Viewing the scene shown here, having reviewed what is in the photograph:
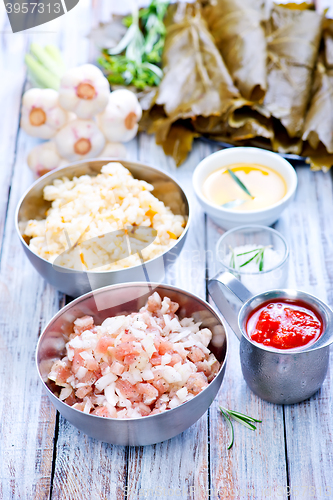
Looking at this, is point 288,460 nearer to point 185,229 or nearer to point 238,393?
point 238,393

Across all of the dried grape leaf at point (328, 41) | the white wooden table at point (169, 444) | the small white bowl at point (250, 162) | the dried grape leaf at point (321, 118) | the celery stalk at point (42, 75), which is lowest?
the white wooden table at point (169, 444)

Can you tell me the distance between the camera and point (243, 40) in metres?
2.33

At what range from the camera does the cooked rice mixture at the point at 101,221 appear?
1.62 m

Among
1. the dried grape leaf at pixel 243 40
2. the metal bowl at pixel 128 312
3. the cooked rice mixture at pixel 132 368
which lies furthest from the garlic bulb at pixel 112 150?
the cooked rice mixture at pixel 132 368

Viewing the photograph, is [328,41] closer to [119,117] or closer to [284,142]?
[284,142]

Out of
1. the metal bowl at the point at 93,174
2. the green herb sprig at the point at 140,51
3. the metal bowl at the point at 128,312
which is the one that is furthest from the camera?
the green herb sprig at the point at 140,51

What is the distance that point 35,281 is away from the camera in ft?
6.02

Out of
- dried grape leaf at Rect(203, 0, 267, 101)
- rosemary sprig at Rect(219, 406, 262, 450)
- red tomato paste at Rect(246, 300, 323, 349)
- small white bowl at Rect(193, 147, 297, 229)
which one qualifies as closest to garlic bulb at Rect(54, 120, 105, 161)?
small white bowl at Rect(193, 147, 297, 229)

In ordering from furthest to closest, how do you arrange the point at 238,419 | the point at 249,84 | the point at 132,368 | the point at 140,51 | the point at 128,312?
the point at 140,51
the point at 249,84
the point at 128,312
the point at 238,419
the point at 132,368

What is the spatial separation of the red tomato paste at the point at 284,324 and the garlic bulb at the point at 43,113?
3.59 ft

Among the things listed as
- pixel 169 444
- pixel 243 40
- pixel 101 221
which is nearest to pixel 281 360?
pixel 169 444

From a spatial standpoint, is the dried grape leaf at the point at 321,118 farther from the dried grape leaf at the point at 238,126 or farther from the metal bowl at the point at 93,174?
the metal bowl at the point at 93,174

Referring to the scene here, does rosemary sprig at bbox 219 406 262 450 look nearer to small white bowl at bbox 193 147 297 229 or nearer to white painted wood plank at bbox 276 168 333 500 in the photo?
white painted wood plank at bbox 276 168 333 500

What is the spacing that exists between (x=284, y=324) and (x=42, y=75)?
1571 mm
